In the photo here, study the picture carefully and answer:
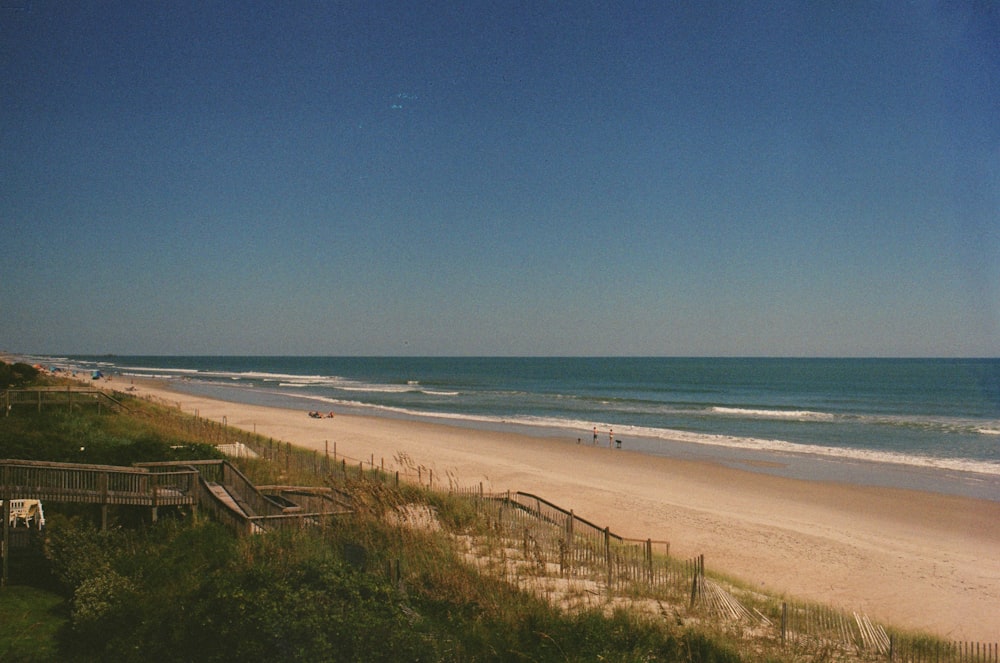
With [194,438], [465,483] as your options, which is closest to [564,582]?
[465,483]

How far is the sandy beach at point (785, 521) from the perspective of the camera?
15.5m

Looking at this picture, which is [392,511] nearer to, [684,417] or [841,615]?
[841,615]

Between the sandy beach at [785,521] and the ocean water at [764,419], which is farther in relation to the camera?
the ocean water at [764,419]

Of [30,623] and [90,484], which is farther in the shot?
[90,484]

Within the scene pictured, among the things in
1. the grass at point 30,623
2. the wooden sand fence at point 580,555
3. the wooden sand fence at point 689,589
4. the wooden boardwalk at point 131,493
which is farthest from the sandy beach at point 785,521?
the grass at point 30,623

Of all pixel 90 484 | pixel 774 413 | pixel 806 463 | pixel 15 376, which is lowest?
pixel 806 463

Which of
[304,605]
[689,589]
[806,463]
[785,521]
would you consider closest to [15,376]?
[785,521]

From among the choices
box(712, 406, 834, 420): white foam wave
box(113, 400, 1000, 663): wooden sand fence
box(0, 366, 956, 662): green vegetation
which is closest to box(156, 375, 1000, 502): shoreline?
box(712, 406, 834, 420): white foam wave

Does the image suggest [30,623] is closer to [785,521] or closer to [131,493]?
[131,493]

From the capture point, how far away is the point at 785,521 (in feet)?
73.0

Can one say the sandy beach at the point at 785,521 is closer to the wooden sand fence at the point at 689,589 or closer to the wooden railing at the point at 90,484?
the wooden sand fence at the point at 689,589

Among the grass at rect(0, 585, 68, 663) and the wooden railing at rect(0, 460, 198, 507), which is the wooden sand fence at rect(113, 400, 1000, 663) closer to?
the wooden railing at rect(0, 460, 198, 507)

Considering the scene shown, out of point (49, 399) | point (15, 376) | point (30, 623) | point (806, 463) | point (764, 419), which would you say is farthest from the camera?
point (764, 419)

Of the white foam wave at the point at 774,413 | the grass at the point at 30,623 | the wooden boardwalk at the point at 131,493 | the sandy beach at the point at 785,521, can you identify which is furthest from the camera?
the white foam wave at the point at 774,413
